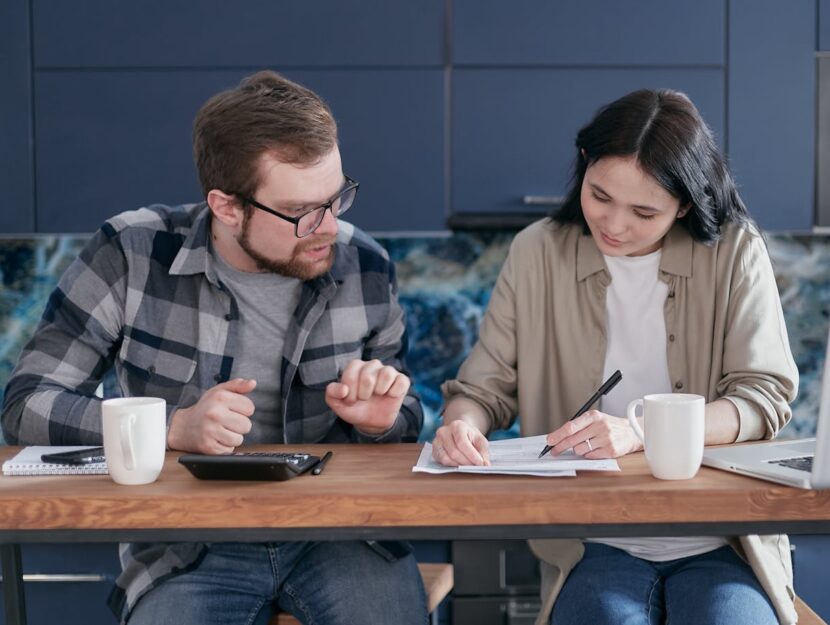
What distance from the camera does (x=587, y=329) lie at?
2.04 metres

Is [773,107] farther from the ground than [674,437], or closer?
farther from the ground

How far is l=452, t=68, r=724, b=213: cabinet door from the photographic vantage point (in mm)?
2773

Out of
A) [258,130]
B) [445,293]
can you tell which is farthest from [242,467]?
[445,293]

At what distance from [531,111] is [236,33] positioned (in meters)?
0.79

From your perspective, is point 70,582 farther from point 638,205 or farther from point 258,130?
point 638,205

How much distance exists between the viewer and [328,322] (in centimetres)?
201

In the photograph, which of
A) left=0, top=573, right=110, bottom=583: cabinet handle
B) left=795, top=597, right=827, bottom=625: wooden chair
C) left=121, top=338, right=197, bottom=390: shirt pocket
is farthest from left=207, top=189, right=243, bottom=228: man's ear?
left=795, top=597, right=827, bottom=625: wooden chair

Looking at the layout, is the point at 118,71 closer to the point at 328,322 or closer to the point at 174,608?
the point at 328,322

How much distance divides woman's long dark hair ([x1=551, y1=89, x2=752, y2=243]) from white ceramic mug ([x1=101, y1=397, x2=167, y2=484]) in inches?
38.3

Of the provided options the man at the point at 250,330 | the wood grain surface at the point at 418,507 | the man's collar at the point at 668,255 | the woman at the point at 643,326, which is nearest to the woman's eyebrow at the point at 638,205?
the woman at the point at 643,326

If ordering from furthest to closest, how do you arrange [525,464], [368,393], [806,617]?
[806,617] → [368,393] → [525,464]

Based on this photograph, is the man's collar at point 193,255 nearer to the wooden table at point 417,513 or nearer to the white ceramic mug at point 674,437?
the wooden table at point 417,513

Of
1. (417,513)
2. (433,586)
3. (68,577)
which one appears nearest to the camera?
(417,513)

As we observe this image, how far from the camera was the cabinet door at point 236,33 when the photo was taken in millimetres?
2754
